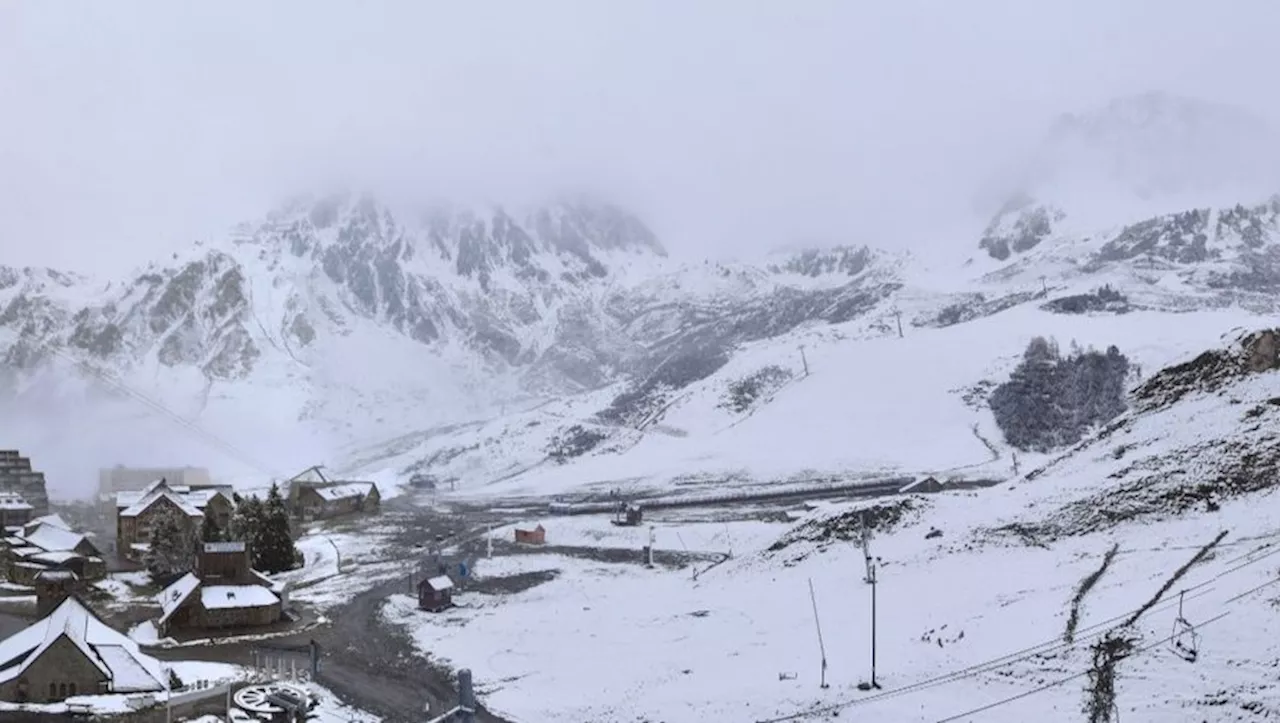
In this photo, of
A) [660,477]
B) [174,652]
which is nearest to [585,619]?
[174,652]

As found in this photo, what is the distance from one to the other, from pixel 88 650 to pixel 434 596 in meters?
22.2

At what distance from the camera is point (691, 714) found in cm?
3525

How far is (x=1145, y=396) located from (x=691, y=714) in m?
39.6

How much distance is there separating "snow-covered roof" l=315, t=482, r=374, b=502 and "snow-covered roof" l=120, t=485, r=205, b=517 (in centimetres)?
1975

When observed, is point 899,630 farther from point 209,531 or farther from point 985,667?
point 209,531

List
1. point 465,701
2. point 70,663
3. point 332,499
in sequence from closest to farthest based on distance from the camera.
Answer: point 465,701 → point 70,663 → point 332,499

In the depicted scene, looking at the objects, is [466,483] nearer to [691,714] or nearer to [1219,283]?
[691,714]

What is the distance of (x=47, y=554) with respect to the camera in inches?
2689

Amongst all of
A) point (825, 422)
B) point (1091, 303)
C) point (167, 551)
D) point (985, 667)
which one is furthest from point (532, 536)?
point (1091, 303)

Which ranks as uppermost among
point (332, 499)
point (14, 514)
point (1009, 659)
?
point (14, 514)

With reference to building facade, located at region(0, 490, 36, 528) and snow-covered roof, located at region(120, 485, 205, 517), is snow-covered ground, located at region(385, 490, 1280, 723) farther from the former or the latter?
building facade, located at region(0, 490, 36, 528)

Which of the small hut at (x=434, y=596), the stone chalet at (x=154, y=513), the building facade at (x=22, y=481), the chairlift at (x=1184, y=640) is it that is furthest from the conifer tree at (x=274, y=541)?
Answer: the chairlift at (x=1184, y=640)

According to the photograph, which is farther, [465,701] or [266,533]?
[266,533]

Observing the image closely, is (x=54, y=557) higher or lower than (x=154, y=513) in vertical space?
lower
